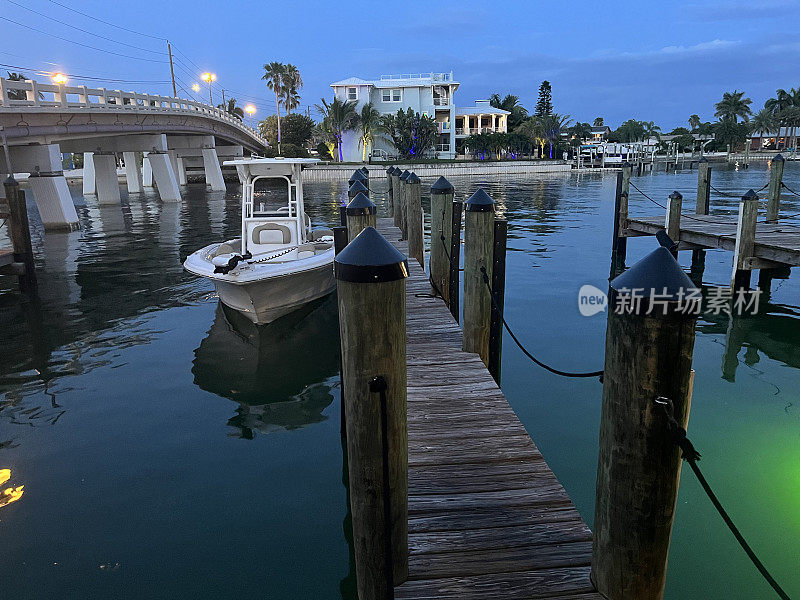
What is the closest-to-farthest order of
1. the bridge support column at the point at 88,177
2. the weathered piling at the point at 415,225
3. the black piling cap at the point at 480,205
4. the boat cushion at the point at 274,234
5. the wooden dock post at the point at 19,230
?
the black piling cap at the point at 480,205 → the weathered piling at the point at 415,225 → the boat cushion at the point at 274,234 → the wooden dock post at the point at 19,230 → the bridge support column at the point at 88,177

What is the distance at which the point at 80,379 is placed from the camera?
8812 mm

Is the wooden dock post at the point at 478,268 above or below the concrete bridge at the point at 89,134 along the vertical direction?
below

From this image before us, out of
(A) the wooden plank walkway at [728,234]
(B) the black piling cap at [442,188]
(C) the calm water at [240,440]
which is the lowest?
(C) the calm water at [240,440]

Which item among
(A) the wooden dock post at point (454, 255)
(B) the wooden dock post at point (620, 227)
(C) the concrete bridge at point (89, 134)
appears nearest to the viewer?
(A) the wooden dock post at point (454, 255)

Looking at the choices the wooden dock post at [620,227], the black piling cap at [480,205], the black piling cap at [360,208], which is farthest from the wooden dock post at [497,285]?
the wooden dock post at [620,227]

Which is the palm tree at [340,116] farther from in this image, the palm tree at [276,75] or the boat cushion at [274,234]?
the boat cushion at [274,234]

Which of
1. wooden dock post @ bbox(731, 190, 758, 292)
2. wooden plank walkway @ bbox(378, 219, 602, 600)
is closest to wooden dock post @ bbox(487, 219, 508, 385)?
wooden plank walkway @ bbox(378, 219, 602, 600)

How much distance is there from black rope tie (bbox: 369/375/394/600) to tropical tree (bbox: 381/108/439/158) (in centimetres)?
6703

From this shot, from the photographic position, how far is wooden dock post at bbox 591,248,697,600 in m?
2.42

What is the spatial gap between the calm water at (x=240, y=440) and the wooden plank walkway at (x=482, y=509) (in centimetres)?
127

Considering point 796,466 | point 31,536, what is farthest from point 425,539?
point 796,466

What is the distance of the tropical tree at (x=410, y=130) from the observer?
6719 centimetres

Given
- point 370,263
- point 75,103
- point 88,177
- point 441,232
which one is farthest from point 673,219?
point 88,177

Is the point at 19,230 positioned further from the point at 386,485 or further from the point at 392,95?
the point at 392,95
